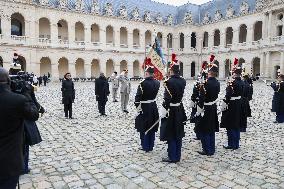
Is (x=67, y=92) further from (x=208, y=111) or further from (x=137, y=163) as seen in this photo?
(x=208, y=111)

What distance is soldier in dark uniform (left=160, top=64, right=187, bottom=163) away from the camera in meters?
6.39

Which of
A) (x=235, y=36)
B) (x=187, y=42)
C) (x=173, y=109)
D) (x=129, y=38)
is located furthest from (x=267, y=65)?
(x=173, y=109)

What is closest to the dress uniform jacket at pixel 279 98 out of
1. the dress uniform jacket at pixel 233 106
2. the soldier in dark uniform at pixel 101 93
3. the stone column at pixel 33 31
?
the dress uniform jacket at pixel 233 106

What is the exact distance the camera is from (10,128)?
10.8ft

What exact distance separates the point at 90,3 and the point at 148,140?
136 feet

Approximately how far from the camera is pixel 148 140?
7.32 m

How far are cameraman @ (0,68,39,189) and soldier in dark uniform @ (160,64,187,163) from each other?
3595 mm

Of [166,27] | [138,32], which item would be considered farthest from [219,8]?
[138,32]

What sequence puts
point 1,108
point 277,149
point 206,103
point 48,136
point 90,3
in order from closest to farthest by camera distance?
point 1,108 → point 206,103 → point 277,149 → point 48,136 → point 90,3

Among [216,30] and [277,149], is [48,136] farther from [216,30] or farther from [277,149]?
[216,30]

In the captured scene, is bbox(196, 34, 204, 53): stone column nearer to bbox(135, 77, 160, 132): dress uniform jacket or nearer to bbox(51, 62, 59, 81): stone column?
bbox(51, 62, 59, 81): stone column

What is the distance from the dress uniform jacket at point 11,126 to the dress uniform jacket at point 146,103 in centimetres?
398

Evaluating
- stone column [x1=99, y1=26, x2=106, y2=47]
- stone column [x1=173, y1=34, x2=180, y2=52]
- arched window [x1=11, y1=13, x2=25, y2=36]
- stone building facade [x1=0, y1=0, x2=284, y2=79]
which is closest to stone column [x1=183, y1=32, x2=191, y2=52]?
stone building facade [x1=0, y1=0, x2=284, y2=79]

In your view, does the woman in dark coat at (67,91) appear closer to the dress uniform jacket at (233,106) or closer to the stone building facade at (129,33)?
the dress uniform jacket at (233,106)
